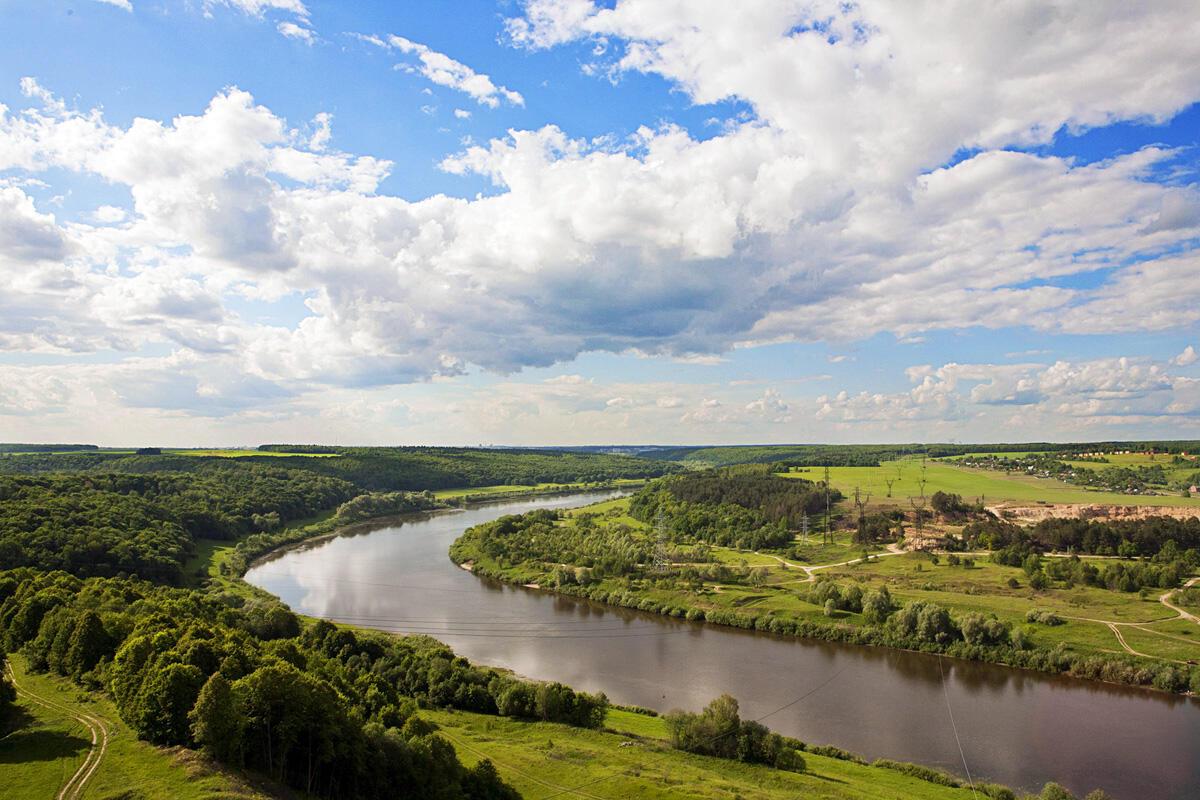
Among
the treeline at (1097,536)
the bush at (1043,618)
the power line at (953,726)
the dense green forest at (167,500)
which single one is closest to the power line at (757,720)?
the power line at (953,726)

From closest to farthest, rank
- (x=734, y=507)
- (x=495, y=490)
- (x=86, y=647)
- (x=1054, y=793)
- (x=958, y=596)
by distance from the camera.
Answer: (x=1054, y=793)
(x=86, y=647)
(x=958, y=596)
(x=734, y=507)
(x=495, y=490)

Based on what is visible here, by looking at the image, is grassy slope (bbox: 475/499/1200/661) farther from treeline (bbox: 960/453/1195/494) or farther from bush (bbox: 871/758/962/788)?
treeline (bbox: 960/453/1195/494)

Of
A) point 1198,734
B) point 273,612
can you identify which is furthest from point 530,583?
point 1198,734

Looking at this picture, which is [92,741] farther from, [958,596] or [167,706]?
[958,596]

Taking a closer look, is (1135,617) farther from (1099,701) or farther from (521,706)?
(521,706)

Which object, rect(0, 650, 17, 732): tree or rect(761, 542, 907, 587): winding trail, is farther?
rect(761, 542, 907, 587): winding trail

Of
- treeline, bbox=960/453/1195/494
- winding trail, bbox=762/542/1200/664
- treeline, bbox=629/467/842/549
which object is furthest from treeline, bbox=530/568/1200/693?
treeline, bbox=960/453/1195/494

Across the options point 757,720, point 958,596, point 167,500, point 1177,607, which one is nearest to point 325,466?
point 167,500

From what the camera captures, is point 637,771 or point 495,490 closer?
point 637,771
